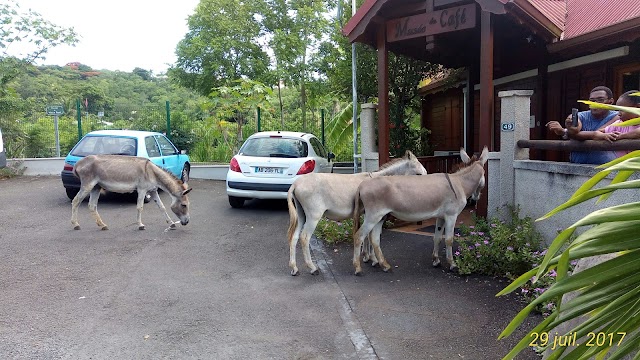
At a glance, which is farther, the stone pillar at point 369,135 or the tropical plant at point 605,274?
the stone pillar at point 369,135

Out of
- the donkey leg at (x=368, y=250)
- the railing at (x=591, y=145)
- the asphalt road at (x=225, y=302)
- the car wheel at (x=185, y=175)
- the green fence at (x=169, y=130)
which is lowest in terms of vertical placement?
the asphalt road at (x=225, y=302)

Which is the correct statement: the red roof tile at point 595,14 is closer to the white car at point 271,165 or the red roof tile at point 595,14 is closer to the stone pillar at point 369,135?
the stone pillar at point 369,135

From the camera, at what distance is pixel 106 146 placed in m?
10.8

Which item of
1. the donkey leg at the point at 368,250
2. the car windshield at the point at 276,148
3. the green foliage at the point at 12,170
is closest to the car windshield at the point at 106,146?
the car windshield at the point at 276,148

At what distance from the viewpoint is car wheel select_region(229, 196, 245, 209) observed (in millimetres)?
Answer: 10848

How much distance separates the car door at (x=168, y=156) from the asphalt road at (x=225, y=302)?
12.5 ft

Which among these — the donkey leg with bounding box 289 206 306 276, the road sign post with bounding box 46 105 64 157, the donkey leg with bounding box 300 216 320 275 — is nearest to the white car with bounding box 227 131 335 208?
the donkey leg with bounding box 289 206 306 276

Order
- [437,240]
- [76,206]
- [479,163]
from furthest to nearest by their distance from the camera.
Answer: [76,206], [479,163], [437,240]

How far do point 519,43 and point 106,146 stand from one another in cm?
954

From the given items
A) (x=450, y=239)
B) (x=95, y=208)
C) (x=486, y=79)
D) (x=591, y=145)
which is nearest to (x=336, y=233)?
(x=450, y=239)

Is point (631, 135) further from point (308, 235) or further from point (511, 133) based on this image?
point (308, 235)

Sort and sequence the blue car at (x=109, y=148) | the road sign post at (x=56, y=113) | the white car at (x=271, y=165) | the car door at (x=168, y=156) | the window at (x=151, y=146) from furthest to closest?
the road sign post at (x=56, y=113) < the car door at (x=168, y=156) < the window at (x=151, y=146) < the blue car at (x=109, y=148) < the white car at (x=271, y=165)

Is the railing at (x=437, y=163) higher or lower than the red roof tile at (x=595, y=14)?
lower

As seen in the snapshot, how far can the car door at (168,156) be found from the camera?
12.0m
